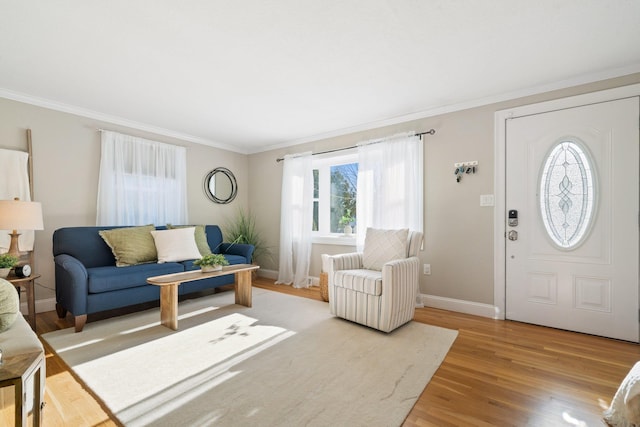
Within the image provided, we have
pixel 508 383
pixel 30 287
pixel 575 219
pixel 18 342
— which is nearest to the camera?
pixel 18 342

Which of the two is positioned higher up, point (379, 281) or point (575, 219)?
point (575, 219)

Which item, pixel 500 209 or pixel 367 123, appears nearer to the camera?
pixel 500 209

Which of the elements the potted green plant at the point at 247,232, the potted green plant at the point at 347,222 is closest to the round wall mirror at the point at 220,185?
the potted green plant at the point at 247,232

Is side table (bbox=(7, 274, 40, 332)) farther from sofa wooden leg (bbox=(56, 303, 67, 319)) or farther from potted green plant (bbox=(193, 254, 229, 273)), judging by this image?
potted green plant (bbox=(193, 254, 229, 273))

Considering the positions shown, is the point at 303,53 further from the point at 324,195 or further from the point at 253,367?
the point at 324,195

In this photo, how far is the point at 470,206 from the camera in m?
3.34

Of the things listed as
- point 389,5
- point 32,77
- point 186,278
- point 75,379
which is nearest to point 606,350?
point 389,5

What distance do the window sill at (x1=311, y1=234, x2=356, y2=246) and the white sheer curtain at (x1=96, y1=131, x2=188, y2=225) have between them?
2064mm

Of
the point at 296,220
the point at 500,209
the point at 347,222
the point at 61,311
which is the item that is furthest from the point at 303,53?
the point at 61,311

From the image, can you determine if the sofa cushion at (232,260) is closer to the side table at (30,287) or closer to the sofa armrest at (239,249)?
the sofa armrest at (239,249)

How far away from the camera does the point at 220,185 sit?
5.19 m

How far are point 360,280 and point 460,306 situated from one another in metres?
1.39

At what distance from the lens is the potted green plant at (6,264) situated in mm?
2527

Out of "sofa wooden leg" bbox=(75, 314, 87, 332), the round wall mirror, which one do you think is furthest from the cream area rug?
the round wall mirror
